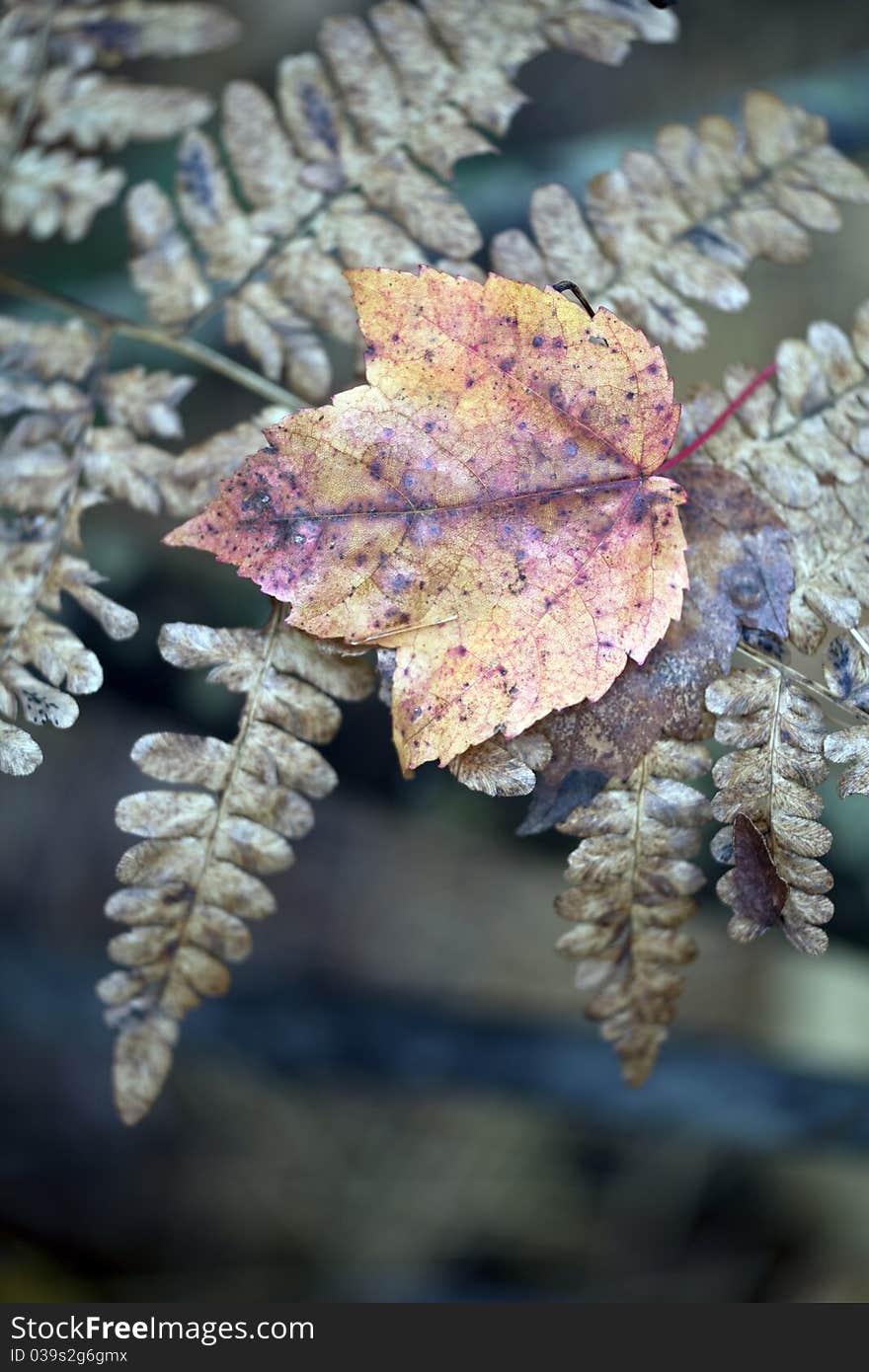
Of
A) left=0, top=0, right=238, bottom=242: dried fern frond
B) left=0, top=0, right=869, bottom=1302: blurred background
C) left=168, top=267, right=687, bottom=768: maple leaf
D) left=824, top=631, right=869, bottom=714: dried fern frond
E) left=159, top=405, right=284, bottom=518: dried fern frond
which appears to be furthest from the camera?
left=0, top=0, right=869, bottom=1302: blurred background

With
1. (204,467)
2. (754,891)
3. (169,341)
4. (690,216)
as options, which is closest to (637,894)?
(754,891)

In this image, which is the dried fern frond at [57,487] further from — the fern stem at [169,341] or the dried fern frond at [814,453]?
the dried fern frond at [814,453]

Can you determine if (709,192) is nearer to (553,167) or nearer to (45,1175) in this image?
(553,167)

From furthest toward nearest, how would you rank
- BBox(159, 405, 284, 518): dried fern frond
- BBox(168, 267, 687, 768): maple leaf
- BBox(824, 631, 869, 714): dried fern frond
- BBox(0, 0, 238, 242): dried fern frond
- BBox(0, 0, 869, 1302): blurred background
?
BBox(0, 0, 869, 1302): blurred background
BBox(0, 0, 238, 242): dried fern frond
BBox(159, 405, 284, 518): dried fern frond
BBox(824, 631, 869, 714): dried fern frond
BBox(168, 267, 687, 768): maple leaf

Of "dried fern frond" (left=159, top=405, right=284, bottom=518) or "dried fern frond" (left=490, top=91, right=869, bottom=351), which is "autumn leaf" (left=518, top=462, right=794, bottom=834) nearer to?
"dried fern frond" (left=490, top=91, right=869, bottom=351)

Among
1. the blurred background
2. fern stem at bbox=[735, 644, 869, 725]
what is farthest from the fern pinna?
the blurred background

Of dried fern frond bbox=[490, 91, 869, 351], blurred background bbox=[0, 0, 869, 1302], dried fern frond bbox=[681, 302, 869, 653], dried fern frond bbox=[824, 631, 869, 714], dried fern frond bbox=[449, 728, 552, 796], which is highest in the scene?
dried fern frond bbox=[490, 91, 869, 351]
